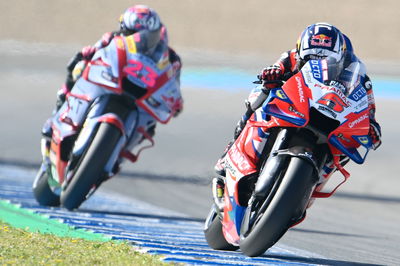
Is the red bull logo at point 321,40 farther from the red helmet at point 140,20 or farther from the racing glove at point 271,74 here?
the red helmet at point 140,20

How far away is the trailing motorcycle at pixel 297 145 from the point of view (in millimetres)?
5586

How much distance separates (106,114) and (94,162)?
1.66ft

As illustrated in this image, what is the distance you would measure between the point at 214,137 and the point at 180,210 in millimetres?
5307

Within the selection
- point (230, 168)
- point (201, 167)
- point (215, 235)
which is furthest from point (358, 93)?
point (201, 167)

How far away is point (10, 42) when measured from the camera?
23953mm

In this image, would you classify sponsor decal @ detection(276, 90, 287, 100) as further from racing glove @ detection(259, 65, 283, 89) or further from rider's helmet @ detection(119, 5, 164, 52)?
rider's helmet @ detection(119, 5, 164, 52)

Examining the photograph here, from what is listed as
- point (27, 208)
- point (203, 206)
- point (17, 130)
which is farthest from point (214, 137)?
point (27, 208)

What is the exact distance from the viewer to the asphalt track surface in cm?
880

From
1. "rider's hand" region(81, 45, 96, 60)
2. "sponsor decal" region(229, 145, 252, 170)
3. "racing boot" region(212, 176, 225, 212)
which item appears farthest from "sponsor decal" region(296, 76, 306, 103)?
"rider's hand" region(81, 45, 96, 60)

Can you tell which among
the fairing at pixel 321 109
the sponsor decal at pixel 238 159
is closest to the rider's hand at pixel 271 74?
the fairing at pixel 321 109

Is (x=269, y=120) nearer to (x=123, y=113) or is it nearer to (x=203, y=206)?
(x=123, y=113)

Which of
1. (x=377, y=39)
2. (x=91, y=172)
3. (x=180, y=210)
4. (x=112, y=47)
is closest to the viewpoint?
(x=91, y=172)

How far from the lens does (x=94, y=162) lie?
8133mm

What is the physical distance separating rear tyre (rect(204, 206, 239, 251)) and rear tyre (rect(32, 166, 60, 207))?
2.68 m
